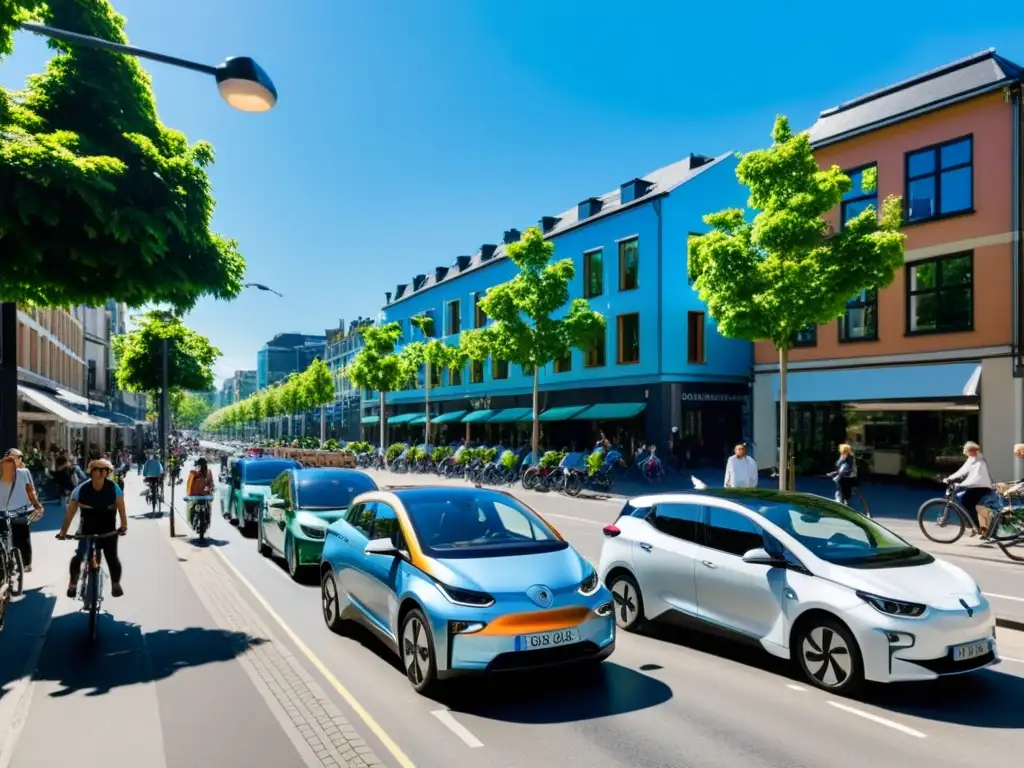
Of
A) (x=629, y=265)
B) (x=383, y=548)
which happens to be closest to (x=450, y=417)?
(x=629, y=265)

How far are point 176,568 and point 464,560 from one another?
7236 mm

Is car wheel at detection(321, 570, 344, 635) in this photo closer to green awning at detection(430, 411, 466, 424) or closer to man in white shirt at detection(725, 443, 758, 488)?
man in white shirt at detection(725, 443, 758, 488)

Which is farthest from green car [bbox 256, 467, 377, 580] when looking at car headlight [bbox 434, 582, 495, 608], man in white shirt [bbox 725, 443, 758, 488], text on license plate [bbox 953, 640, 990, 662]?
text on license plate [bbox 953, 640, 990, 662]

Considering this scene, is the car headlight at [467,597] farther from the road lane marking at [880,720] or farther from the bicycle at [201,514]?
the bicycle at [201,514]

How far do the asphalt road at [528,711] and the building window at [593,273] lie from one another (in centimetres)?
2868

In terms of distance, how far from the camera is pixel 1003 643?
7.30 m

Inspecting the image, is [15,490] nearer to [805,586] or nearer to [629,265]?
[805,586]

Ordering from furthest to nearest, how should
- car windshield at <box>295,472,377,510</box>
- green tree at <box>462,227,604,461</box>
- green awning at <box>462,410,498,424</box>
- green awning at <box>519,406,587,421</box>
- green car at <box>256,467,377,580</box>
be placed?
1. green awning at <box>462,410,498,424</box>
2. green awning at <box>519,406,587,421</box>
3. green tree at <box>462,227,604,461</box>
4. car windshield at <box>295,472,377,510</box>
5. green car at <box>256,467,377,580</box>

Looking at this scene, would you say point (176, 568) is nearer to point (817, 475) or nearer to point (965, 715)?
point (965, 715)

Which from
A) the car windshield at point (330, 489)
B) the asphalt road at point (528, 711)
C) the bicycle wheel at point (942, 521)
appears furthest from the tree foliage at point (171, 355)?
the bicycle wheel at point (942, 521)

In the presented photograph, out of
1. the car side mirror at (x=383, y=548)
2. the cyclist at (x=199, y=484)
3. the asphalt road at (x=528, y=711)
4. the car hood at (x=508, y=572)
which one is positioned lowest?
the asphalt road at (x=528, y=711)

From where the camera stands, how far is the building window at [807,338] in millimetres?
25766

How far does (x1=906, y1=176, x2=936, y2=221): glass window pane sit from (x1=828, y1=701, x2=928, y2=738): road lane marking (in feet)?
67.5

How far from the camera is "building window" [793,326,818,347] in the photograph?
2577 centimetres
